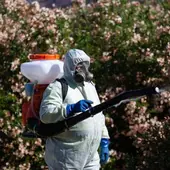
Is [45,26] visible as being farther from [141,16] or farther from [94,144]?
[94,144]

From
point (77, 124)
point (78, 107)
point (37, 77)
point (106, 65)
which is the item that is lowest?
point (106, 65)

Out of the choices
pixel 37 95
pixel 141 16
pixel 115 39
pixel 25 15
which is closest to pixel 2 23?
pixel 25 15

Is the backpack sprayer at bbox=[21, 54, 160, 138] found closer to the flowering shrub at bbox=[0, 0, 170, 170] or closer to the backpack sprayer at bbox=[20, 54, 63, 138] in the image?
the backpack sprayer at bbox=[20, 54, 63, 138]

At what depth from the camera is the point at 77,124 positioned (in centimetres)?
531

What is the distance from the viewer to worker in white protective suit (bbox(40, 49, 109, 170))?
525 centimetres

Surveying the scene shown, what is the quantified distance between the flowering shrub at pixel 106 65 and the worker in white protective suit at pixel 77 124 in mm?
1877

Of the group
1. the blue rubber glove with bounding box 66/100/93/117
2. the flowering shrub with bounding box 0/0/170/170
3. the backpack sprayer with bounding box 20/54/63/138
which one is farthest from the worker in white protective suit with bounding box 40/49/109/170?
the flowering shrub with bounding box 0/0/170/170

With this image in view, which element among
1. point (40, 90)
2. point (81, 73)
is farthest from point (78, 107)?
point (40, 90)

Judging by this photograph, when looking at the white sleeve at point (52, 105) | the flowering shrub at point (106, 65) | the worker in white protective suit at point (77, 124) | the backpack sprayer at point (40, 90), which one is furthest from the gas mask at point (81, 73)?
the flowering shrub at point (106, 65)

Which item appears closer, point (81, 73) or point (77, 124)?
point (77, 124)

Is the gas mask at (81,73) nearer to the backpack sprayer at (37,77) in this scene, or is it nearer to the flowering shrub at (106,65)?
the backpack sprayer at (37,77)

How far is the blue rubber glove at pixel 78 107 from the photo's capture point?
5.16 meters

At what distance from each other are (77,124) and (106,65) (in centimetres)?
335

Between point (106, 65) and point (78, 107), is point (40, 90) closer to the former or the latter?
point (78, 107)
